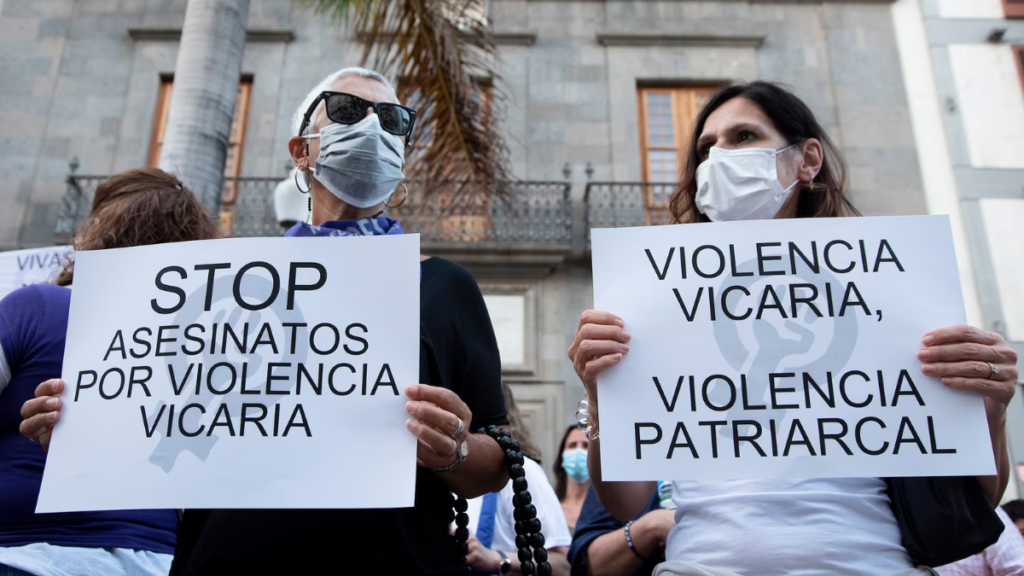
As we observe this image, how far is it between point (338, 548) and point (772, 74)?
12.0 m

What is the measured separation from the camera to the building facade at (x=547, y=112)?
11.2m

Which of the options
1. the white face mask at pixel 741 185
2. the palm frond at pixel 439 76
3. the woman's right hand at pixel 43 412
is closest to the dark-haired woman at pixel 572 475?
the palm frond at pixel 439 76

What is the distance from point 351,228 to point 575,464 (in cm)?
332

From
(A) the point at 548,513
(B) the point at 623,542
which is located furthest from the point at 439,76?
(B) the point at 623,542

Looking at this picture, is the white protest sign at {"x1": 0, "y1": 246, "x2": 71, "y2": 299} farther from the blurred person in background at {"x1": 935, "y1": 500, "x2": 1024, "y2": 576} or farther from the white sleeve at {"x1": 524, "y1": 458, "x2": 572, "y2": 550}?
the blurred person in background at {"x1": 935, "y1": 500, "x2": 1024, "y2": 576}

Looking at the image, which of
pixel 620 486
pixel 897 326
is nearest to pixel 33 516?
pixel 620 486

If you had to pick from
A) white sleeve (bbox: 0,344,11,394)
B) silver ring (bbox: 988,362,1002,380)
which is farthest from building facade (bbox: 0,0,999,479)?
silver ring (bbox: 988,362,1002,380)

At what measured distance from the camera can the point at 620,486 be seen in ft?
6.66

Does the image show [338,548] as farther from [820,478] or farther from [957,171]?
[957,171]

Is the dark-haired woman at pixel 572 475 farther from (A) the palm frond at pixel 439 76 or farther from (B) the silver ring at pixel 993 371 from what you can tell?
(B) the silver ring at pixel 993 371

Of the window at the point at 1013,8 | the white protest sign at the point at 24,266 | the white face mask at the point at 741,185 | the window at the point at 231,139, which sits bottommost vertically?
the white face mask at the point at 741,185

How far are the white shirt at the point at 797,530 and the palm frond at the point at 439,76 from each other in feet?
13.2

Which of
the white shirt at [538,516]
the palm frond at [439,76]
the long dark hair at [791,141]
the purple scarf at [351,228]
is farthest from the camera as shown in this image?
the palm frond at [439,76]

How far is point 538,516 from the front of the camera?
3.58 m
